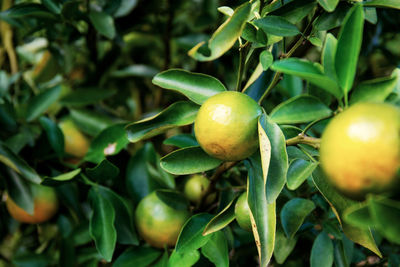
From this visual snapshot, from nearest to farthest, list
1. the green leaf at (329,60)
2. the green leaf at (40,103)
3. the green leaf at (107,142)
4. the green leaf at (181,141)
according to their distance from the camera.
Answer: the green leaf at (329,60) → the green leaf at (181,141) → the green leaf at (107,142) → the green leaf at (40,103)

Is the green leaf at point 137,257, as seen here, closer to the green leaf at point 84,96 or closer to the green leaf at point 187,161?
the green leaf at point 187,161

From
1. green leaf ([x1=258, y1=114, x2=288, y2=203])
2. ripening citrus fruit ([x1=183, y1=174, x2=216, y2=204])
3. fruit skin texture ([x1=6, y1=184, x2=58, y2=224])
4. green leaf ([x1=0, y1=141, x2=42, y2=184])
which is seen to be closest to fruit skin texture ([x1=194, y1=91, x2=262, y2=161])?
green leaf ([x1=258, y1=114, x2=288, y2=203])

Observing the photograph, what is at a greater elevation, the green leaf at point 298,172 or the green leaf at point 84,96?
the green leaf at point 298,172

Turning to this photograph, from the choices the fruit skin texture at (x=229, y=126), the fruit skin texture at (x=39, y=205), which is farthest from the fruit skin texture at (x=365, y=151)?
the fruit skin texture at (x=39, y=205)

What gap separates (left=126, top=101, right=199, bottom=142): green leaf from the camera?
631mm

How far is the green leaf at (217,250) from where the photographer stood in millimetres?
692

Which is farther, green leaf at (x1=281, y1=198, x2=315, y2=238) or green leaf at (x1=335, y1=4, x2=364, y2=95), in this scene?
green leaf at (x1=281, y1=198, x2=315, y2=238)

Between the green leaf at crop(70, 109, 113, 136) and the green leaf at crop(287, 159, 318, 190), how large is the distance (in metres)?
0.67

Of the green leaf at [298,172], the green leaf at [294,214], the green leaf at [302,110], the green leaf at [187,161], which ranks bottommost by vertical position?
the green leaf at [294,214]

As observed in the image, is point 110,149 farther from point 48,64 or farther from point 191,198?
point 48,64

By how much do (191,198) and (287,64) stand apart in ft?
1.48

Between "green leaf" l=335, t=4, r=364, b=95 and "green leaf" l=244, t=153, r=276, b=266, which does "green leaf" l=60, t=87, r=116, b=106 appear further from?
"green leaf" l=335, t=4, r=364, b=95

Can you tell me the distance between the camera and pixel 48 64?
1.29 meters

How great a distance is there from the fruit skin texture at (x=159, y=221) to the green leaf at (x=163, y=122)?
0.25 m
